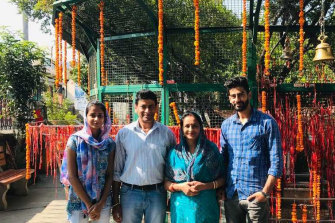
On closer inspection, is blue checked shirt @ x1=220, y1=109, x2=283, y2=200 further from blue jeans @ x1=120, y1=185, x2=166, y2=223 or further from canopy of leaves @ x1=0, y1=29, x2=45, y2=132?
canopy of leaves @ x1=0, y1=29, x2=45, y2=132

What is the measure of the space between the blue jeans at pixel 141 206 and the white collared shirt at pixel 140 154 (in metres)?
0.09

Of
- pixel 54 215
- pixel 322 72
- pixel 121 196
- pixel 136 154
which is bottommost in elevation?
pixel 54 215

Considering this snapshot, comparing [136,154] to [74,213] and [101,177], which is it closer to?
[101,177]

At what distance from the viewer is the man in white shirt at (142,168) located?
2.54 meters

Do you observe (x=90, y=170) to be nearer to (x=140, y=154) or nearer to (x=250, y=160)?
(x=140, y=154)

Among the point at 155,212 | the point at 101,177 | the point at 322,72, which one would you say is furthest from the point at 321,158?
the point at 101,177

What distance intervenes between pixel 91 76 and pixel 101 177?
474 cm

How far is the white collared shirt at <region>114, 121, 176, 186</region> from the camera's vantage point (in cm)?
255

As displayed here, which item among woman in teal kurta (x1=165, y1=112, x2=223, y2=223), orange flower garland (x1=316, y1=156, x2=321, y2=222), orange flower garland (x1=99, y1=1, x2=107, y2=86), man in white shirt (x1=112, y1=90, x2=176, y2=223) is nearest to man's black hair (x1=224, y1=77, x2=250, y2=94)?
woman in teal kurta (x1=165, y1=112, x2=223, y2=223)

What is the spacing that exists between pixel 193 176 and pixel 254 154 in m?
0.53

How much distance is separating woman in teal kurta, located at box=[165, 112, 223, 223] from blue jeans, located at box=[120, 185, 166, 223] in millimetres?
129

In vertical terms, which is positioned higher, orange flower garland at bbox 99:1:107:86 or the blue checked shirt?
orange flower garland at bbox 99:1:107:86

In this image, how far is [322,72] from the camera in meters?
5.45

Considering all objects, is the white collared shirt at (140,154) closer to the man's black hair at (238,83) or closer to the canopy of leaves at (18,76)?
the man's black hair at (238,83)
